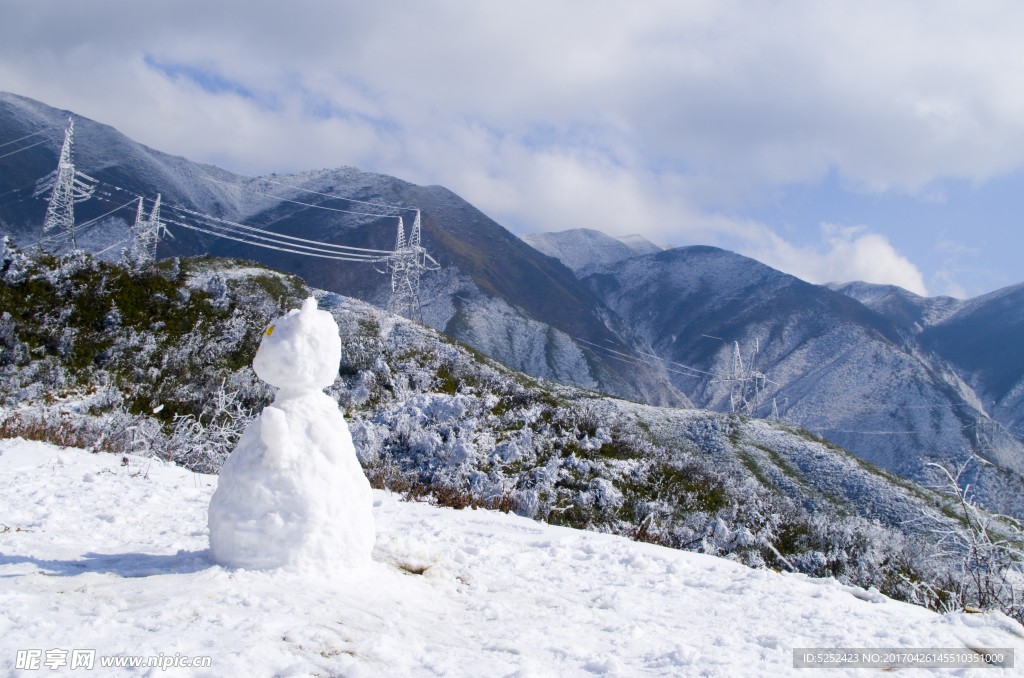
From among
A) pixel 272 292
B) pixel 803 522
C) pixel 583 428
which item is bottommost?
pixel 803 522

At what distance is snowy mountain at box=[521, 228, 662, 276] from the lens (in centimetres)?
14825

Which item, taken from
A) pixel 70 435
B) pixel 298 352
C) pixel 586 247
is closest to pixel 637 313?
pixel 586 247

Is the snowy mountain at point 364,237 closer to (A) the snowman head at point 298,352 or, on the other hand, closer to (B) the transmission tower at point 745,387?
(B) the transmission tower at point 745,387

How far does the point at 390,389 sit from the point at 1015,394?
118m

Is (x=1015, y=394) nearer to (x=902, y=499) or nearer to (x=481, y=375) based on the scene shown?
(x=902, y=499)

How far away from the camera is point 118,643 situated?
11.1 ft

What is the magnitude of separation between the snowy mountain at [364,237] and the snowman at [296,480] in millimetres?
57732

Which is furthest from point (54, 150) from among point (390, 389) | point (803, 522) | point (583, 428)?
point (803, 522)

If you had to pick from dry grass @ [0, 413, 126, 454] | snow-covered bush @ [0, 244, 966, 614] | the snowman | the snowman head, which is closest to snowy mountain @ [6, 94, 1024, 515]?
snow-covered bush @ [0, 244, 966, 614]

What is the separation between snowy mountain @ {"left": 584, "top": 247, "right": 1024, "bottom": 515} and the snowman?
1914 inches

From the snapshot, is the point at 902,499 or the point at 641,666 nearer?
the point at 641,666

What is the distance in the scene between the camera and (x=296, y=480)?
16.6ft

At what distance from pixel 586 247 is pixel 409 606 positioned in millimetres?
155715

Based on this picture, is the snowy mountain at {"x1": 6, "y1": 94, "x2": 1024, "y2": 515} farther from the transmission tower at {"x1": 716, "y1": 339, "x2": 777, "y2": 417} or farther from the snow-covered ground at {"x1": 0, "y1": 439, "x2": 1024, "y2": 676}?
the snow-covered ground at {"x1": 0, "y1": 439, "x2": 1024, "y2": 676}
